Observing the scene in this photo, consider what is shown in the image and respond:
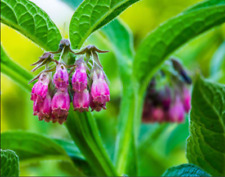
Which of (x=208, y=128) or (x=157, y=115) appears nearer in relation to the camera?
(x=208, y=128)

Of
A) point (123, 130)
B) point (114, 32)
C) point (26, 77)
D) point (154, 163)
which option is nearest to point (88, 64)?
point (26, 77)

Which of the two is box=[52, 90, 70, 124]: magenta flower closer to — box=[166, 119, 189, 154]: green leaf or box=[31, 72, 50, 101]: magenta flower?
box=[31, 72, 50, 101]: magenta flower

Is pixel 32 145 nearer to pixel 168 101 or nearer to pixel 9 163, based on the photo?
pixel 9 163

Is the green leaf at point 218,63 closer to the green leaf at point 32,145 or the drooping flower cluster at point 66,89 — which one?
the green leaf at point 32,145

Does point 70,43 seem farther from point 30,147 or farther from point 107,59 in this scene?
point 107,59

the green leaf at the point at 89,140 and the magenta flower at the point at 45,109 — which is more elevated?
the magenta flower at the point at 45,109

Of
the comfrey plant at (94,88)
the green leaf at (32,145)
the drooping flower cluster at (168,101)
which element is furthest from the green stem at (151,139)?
the green leaf at (32,145)

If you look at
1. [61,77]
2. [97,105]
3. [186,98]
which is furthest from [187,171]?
[186,98]

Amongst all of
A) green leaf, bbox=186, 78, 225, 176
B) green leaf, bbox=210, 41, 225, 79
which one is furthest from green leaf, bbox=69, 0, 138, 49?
green leaf, bbox=210, 41, 225, 79
